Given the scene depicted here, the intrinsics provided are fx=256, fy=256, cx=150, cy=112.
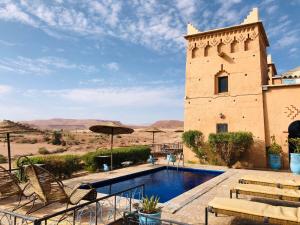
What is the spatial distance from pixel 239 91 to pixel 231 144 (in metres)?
3.54

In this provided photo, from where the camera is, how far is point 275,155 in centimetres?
1443

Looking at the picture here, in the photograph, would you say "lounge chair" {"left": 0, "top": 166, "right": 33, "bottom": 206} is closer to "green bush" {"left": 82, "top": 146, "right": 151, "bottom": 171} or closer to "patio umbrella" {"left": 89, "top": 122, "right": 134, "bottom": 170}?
"patio umbrella" {"left": 89, "top": 122, "right": 134, "bottom": 170}

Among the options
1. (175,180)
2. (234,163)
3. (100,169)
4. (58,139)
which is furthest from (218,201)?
(58,139)

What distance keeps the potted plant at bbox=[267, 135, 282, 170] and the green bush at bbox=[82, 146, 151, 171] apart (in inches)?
306

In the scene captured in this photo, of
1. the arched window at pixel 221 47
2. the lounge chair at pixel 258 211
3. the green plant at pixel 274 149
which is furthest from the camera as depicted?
the arched window at pixel 221 47

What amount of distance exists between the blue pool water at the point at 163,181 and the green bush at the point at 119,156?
2.13 meters

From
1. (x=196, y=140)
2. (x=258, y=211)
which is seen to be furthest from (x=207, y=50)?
(x=258, y=211)

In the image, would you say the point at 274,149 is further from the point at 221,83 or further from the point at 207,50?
the point at 207,50

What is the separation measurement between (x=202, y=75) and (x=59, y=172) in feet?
35.9

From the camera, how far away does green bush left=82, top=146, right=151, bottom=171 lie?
13.2 m

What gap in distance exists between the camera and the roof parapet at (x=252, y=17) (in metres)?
15.5

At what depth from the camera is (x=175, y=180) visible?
42.2ft

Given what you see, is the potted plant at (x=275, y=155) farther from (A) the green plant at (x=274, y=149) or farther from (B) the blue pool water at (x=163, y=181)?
(B) the blue pool water at (x=163, y=181)

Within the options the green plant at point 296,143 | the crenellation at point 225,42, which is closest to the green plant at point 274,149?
the green plant at point 296,143
